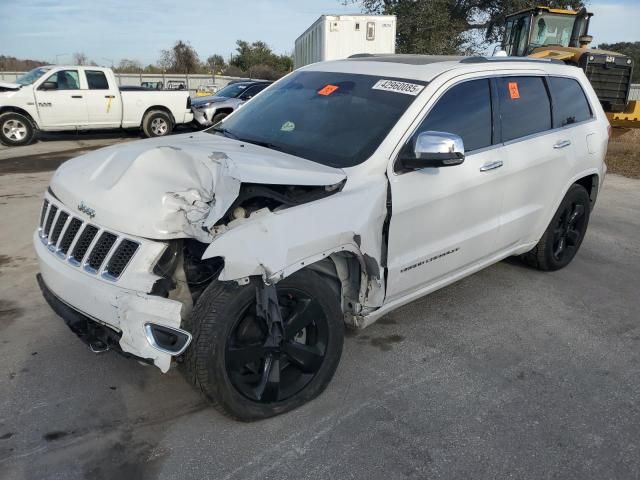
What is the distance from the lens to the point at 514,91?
13.2 ft

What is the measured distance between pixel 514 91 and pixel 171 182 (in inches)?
108

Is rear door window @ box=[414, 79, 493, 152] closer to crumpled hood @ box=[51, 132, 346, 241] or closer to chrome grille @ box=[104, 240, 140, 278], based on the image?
crumpled hood @ box=[51, 132, 346, 241]

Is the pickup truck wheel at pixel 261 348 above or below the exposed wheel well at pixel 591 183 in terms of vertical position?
Result: below

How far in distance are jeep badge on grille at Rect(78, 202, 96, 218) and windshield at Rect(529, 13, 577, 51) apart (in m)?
13.2

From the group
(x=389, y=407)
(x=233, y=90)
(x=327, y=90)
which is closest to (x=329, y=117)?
(x=327, y=90)

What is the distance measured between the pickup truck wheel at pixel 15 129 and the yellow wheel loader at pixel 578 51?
1175cm

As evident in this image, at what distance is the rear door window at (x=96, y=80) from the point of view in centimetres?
1329

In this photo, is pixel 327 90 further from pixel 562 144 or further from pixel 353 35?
pixel 353 35

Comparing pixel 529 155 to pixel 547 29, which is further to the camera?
pixel 547 29

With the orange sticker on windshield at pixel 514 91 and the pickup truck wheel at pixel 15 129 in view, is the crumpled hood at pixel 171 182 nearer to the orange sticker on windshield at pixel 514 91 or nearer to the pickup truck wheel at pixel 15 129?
the orange sticker on windshield at pixel 514 91

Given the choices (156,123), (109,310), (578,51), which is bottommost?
(156,123)

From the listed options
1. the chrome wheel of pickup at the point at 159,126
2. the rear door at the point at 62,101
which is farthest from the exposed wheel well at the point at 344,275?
the chrome wheel of pickup at the point at 159,126

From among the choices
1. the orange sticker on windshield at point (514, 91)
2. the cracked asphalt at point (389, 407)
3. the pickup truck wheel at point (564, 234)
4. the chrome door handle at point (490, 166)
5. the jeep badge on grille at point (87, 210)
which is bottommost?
the cracked asphalt at point (389, 407)

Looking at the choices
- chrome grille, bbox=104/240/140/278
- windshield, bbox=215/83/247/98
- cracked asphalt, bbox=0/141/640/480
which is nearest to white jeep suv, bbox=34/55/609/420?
chrome grille, bbox=104/240/140/278
